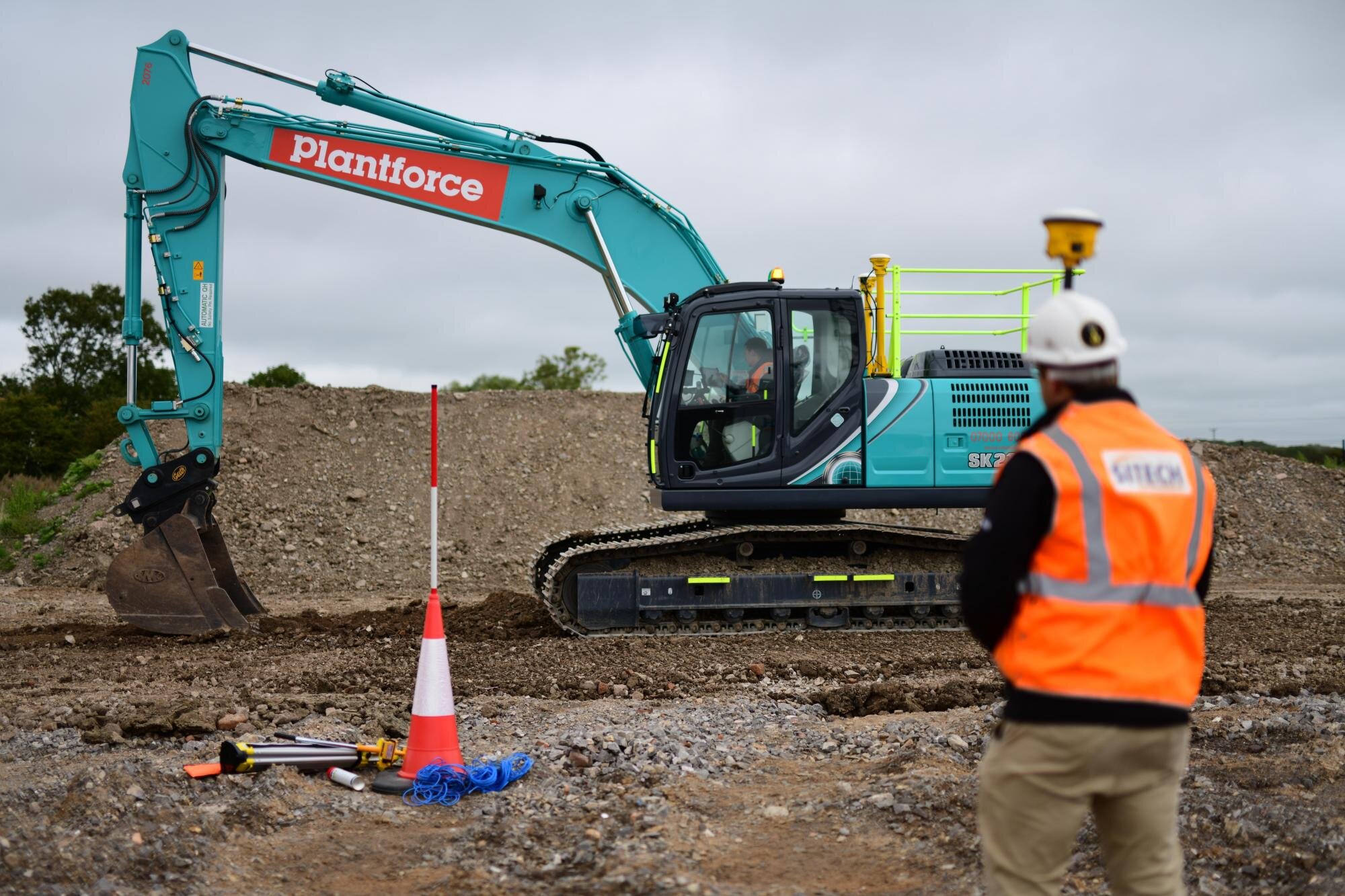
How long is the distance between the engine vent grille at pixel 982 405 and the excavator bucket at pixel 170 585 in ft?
20.2

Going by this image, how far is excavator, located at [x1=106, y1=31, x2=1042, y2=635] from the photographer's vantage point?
931cm

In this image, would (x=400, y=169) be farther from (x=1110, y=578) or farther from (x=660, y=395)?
(x=1110, y=578)

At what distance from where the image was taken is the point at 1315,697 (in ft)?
22.1

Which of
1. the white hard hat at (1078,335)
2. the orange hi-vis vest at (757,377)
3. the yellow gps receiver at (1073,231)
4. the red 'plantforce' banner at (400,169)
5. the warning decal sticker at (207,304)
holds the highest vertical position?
the red 'plantforce' banner at (400,169)

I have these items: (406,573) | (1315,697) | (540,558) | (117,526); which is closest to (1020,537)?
(1315,697)

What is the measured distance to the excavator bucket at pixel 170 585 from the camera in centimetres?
945

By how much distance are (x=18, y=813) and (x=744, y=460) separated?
5824mm

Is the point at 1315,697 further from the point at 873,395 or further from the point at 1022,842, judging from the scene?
the point at 1022,842

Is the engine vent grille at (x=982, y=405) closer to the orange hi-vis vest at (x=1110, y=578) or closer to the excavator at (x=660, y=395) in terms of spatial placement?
the excavator at (x=660, y=395)

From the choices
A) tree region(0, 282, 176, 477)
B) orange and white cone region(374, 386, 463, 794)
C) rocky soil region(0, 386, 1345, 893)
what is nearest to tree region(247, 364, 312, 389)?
tree region(0, 282, 176, 477)

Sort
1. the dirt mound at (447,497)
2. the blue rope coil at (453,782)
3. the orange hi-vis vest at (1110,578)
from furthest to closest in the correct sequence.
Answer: the dirt mound at (447,497) < the blue rope coil at (453,782) < the orange hi-vis vest at (1110,578)

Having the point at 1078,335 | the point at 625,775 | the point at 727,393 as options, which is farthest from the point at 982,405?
the point at 1078,335

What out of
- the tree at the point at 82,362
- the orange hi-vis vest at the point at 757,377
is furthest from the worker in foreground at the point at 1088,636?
the tree at the point at 82,362

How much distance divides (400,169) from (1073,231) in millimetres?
7892
